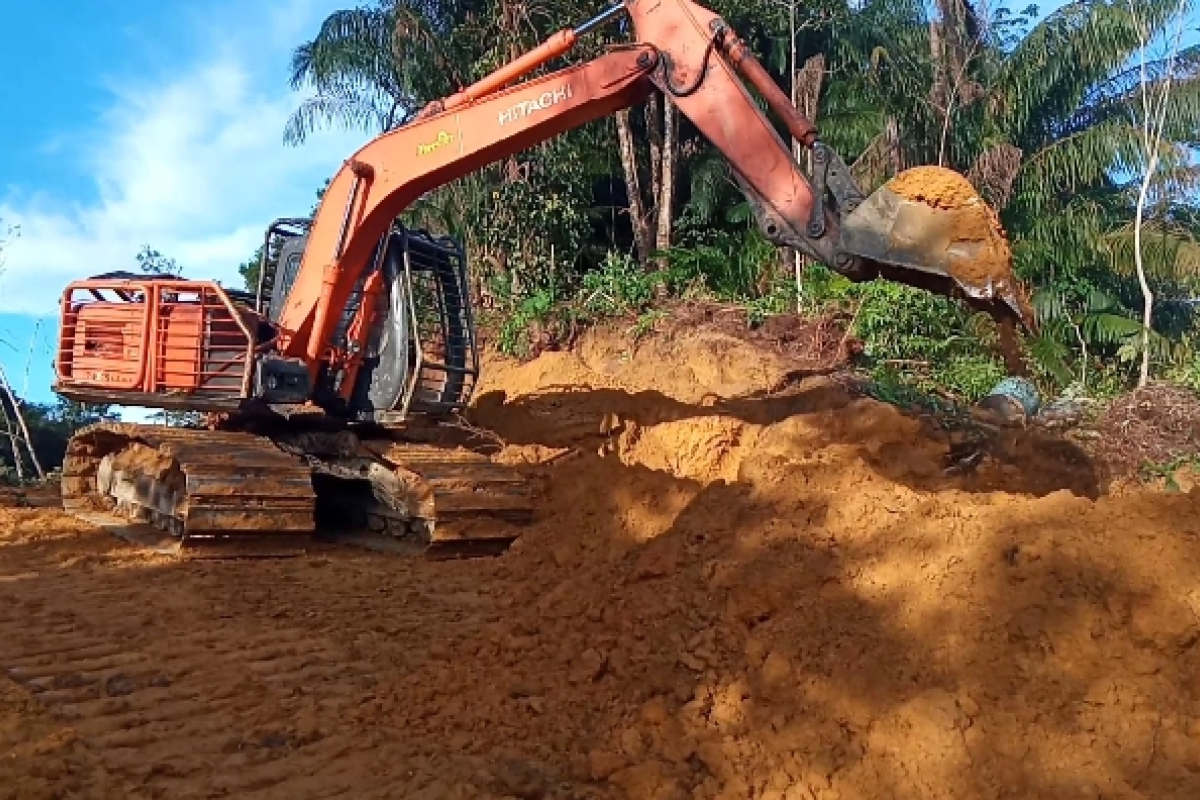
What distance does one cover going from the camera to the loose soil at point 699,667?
3387 millimetres

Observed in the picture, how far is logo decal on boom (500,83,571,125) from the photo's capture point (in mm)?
6926

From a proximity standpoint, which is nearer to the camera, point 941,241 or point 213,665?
point 213,665

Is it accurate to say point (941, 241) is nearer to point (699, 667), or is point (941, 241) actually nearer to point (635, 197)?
point (699, 667)

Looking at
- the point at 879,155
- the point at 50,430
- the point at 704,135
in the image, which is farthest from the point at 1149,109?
the point at 50,430

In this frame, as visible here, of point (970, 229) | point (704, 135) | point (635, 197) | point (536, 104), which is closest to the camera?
point (970, 229)

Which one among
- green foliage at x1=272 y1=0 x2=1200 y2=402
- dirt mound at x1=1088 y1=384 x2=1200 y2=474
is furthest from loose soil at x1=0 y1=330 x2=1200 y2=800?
green foliage at x1=272 y1=0 x2=1200 y2=402

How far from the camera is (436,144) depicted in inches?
297

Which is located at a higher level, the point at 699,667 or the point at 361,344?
the point at 361,344

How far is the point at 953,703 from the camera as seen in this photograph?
135 inches

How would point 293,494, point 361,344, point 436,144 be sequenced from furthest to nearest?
1. point 361,344
2. point 436,144
3. point 293,494

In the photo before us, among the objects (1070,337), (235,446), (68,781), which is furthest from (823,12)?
(68,781)

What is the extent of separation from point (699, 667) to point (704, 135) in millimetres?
3593

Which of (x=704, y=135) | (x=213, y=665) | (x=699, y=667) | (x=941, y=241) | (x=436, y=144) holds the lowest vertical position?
(x=213, y=665)

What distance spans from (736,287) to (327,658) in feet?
34.7
